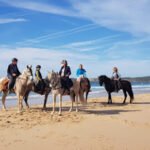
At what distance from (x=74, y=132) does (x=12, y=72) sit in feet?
19.2

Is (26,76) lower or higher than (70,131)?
higher

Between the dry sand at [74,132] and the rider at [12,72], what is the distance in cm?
202

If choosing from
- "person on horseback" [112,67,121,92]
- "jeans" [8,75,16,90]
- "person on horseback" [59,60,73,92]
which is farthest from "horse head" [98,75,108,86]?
"jeans" [8,75,16,90]

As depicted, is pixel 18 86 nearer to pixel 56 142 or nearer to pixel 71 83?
pixel 71 83

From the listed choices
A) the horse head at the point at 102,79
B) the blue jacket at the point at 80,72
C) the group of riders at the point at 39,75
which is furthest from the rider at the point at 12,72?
the horse head at the point at 102,79

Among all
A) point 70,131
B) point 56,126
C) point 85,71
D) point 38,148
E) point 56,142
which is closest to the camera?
point 38,148

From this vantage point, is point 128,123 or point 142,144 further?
point 128,123

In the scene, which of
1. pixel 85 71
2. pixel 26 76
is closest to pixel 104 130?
pixel 26 76

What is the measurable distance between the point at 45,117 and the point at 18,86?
2245mm

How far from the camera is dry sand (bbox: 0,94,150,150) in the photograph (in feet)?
26.8

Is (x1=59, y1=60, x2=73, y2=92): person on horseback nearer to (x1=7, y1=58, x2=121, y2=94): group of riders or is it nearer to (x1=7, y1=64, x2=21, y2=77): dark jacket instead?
(x1=7, y1=58, x2=121, y2=94): group of riders

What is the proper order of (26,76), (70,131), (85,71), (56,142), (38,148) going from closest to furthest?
1. (38,148)
2. (56,142)
3. (70,131)
4. (26,76)
5. (85,71)

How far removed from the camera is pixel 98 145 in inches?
322

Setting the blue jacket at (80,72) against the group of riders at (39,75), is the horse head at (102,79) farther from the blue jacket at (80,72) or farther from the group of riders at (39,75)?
the group of riders at (39,75)
